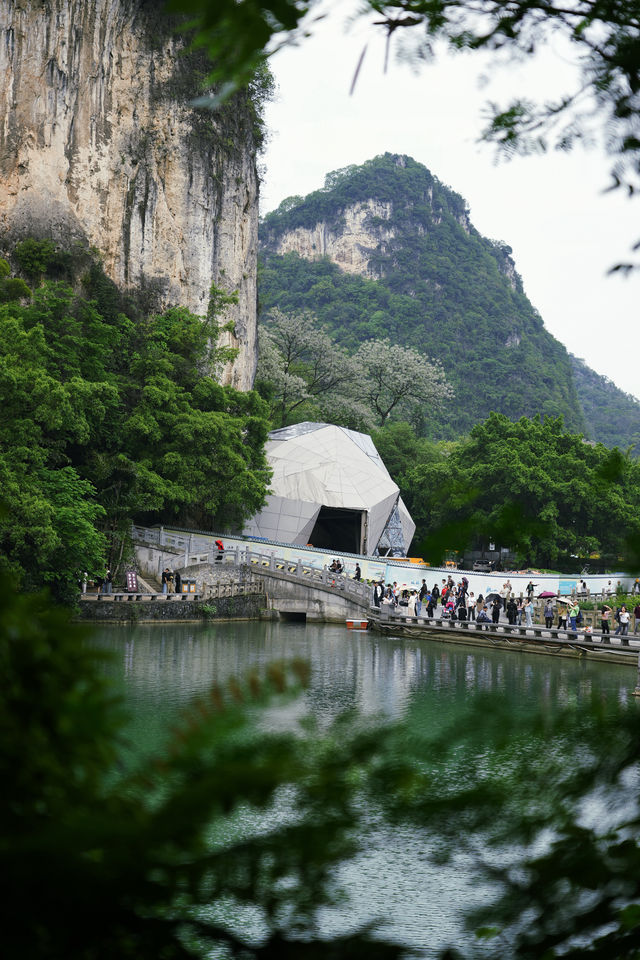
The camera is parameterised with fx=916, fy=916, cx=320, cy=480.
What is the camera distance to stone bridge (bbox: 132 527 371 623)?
2338cm

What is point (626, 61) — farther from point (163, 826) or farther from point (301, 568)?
point (301, 568)

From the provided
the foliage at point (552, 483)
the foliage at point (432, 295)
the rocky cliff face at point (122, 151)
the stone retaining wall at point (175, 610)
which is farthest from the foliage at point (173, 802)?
the foliage at point (432, 295)

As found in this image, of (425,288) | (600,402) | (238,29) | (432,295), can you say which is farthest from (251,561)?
(600,402)

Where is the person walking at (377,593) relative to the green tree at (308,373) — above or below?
below

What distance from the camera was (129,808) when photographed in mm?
A: 952

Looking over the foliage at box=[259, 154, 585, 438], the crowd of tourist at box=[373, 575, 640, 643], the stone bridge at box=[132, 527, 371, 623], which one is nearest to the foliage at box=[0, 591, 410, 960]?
the crowd of tourist at box=[373, 575, 640, 643]

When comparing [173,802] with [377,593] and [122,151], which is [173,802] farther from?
[122,151]

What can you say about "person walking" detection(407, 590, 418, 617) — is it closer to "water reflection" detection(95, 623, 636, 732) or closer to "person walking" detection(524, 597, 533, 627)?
"water reflection" detection(95, 623, 636, 732)

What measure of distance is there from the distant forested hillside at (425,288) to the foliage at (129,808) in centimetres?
6011

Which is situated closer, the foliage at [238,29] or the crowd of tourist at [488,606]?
the foliage at [238,29]

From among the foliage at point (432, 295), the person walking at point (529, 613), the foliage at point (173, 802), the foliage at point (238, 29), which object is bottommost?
the person walking at point (529, 613)

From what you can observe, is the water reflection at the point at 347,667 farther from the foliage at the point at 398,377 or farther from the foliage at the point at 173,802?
the foliage at the point at 398,377

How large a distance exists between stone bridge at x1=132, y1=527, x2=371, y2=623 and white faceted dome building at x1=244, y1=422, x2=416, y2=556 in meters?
6.57

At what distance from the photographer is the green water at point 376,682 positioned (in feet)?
21.1
